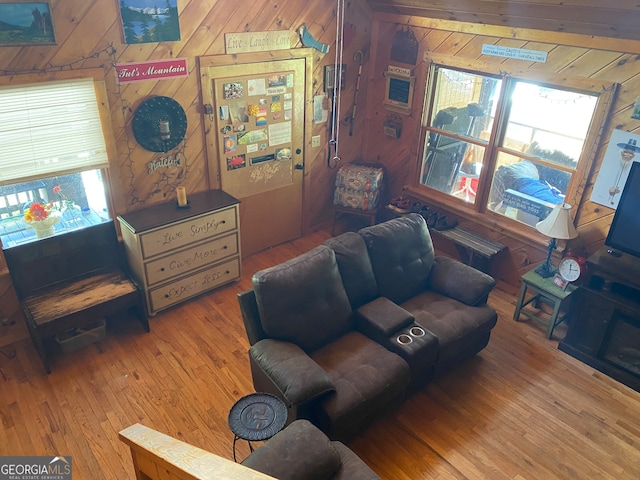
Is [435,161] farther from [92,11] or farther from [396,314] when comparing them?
[92,11]

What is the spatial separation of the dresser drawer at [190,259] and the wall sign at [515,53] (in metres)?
2.75

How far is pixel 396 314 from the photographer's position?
332 cm

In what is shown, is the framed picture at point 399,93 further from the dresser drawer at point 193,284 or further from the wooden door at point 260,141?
the dresser drawer at point 193,284

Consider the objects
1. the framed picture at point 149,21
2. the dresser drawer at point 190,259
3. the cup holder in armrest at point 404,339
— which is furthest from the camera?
the dresser drawer at point 190,259

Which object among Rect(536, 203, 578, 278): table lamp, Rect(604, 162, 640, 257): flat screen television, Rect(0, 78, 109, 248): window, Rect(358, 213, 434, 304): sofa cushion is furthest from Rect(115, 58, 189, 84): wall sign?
Rect(604, 162, 640, 257): flat screen television

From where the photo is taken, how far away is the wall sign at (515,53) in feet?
12.6

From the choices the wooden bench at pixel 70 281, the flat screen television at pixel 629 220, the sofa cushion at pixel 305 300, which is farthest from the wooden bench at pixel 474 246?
the wooden bench at pixel 70 281

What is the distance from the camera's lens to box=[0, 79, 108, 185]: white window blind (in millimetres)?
3234

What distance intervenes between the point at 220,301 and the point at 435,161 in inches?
103

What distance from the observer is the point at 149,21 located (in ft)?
11.8

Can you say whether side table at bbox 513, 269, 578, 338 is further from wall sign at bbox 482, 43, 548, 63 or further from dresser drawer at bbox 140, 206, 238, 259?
dresser drawer at bbox 140, 206, 238, 259

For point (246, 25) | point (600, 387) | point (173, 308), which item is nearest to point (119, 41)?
point (246, 25)

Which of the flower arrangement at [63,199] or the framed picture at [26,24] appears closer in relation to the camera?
the framed picture at [26,24]

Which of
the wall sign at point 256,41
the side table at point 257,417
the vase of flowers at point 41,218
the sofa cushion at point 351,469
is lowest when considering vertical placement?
the sofa cushion at point 351,469
